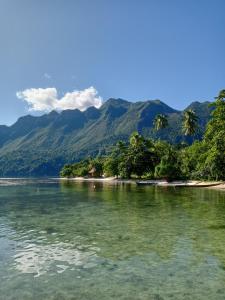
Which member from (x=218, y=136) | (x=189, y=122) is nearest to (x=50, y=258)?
(x=218, y=136)

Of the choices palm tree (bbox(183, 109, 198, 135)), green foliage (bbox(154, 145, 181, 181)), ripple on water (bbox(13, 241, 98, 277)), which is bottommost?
ripple on water (bbox(13, 241, 98, 277))

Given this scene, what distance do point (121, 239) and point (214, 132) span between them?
59.7 metres

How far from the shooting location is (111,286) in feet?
40.8

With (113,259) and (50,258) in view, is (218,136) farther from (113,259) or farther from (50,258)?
(50,258)

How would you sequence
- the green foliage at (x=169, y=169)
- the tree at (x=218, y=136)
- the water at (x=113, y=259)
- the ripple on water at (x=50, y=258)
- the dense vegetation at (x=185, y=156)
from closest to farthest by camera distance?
1. the water at (x=113, y=259)
2. the ripple on water at (x=50, y=258)
3. the tree at (x=218, y=136)
4. the dense vegetation at (x=185, y=156)
5. the green foliage at (x=169, y=169)

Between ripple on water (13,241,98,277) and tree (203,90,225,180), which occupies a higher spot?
tree (203,90,225,180)

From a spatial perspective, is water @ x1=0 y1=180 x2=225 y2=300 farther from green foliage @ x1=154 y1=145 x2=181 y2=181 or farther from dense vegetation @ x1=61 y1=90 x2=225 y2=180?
green foliage @ x1=154 y1=145 x2=181 y2=181

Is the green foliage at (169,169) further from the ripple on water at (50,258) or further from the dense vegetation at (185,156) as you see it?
the ripple on water at (50,258)

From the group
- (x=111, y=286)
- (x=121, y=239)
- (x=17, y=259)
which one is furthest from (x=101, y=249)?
(x=111, y=286)

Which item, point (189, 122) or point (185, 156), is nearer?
point (185, 156)

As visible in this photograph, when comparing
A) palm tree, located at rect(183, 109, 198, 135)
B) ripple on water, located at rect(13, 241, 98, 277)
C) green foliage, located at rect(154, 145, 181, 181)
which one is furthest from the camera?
palm tree, located at rect(183, 109, 198, 135)

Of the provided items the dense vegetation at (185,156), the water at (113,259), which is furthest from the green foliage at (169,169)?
the water at (113,259)

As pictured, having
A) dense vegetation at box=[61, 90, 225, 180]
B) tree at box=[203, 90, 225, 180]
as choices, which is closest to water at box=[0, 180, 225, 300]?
tree at box=[203, 90, 225, 180]

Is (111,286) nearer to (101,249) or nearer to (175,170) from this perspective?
(101,249)
